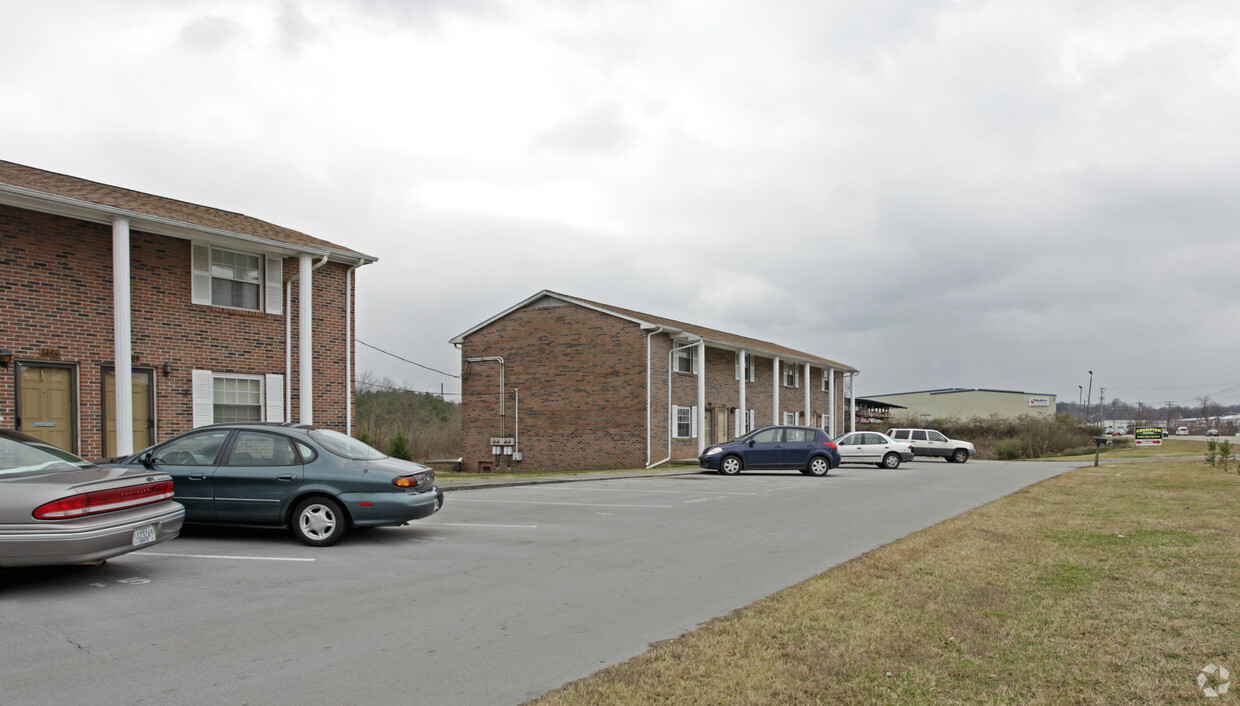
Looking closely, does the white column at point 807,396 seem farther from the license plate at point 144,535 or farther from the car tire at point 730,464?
the license plate at point 144,535

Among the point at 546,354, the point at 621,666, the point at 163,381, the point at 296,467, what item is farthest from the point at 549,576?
the point at 546,354

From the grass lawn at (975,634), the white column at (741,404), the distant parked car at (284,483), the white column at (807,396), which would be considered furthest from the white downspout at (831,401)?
the distant parked car at (284,483)

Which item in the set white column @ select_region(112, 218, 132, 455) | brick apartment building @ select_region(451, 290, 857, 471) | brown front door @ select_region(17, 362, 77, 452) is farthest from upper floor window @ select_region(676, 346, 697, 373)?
brown front door @ select_region(17, 362, 77, 452)

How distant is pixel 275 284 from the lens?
17875 millimetres

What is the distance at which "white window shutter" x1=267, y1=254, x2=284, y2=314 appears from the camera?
701 inches

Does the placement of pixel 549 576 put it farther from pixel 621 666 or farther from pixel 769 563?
pixel 621 666

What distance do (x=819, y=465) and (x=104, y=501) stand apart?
69.2 feet

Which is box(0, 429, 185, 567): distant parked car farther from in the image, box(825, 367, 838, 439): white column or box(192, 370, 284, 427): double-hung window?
box(825, 367, 838, 439): white column

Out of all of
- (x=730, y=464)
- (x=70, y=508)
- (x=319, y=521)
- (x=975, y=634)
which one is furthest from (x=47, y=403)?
(x=730, y=464)

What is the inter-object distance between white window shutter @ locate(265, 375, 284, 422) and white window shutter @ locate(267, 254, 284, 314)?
57.0 inches

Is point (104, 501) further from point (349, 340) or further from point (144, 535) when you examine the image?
point (349, 340)

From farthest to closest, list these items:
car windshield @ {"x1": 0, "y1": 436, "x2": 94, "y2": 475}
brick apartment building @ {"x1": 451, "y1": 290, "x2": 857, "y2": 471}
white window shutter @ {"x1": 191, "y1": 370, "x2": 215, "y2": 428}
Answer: brick apartment building @ {"x1": 451, "y1": 290, "x2": 857, "y2": 471} → white window shutter @ {"x1": 191, "y1": 370, "x2": 215, "y2": 428} → car windshield @ {"x1": 0, "y1": 436, "x2": 94, "y2": 475}

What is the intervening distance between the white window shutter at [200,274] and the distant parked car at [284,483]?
23.8 feet

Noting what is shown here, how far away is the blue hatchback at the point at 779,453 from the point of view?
83.3 ft
